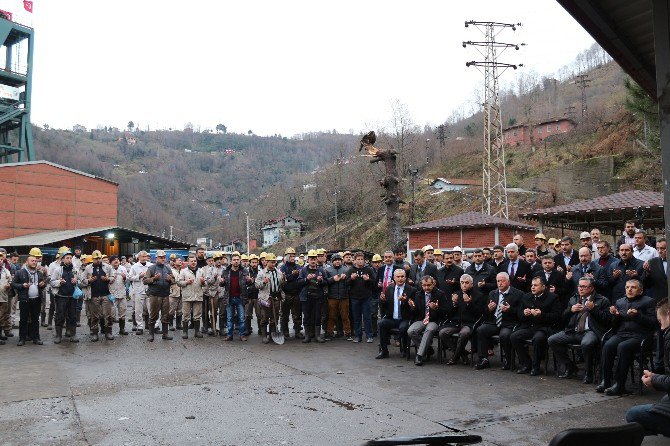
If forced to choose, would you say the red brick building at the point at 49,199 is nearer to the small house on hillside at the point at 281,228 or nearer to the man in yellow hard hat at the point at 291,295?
the small house on hillside at the point at 281,228

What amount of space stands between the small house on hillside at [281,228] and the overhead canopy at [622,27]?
7566 centimetres

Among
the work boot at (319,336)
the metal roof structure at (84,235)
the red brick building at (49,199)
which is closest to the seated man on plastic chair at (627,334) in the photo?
the work boot at (319,336)

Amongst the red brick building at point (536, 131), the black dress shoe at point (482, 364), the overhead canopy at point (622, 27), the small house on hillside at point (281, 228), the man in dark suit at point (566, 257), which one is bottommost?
the black dress shoe at point (482, 364)

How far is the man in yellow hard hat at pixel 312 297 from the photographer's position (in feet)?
41.1

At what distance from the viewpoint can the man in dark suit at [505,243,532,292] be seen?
32.8ft

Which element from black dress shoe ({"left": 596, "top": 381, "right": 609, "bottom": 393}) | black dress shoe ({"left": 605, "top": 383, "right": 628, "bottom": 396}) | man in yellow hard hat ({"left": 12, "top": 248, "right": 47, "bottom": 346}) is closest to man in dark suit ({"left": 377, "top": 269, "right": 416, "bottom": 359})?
black dress shoe ({"left": 596, "top": 381, "right": 609, "bottom": 393})

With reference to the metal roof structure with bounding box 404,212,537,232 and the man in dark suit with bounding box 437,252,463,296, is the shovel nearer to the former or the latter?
the man in dark suit with bounding box 437,252,463,296

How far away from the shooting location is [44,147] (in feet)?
408

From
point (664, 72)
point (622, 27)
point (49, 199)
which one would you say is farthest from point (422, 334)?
point (49, 199)

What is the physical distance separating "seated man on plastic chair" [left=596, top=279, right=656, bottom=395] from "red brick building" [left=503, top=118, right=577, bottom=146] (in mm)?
67753

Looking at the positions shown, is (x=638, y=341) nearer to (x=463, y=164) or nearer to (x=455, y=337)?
(x=455, y=337)

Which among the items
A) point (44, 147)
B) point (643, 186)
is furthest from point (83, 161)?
point (643, 186)

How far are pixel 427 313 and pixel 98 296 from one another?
7610mm

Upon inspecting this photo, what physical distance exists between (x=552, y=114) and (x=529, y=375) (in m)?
84.8
